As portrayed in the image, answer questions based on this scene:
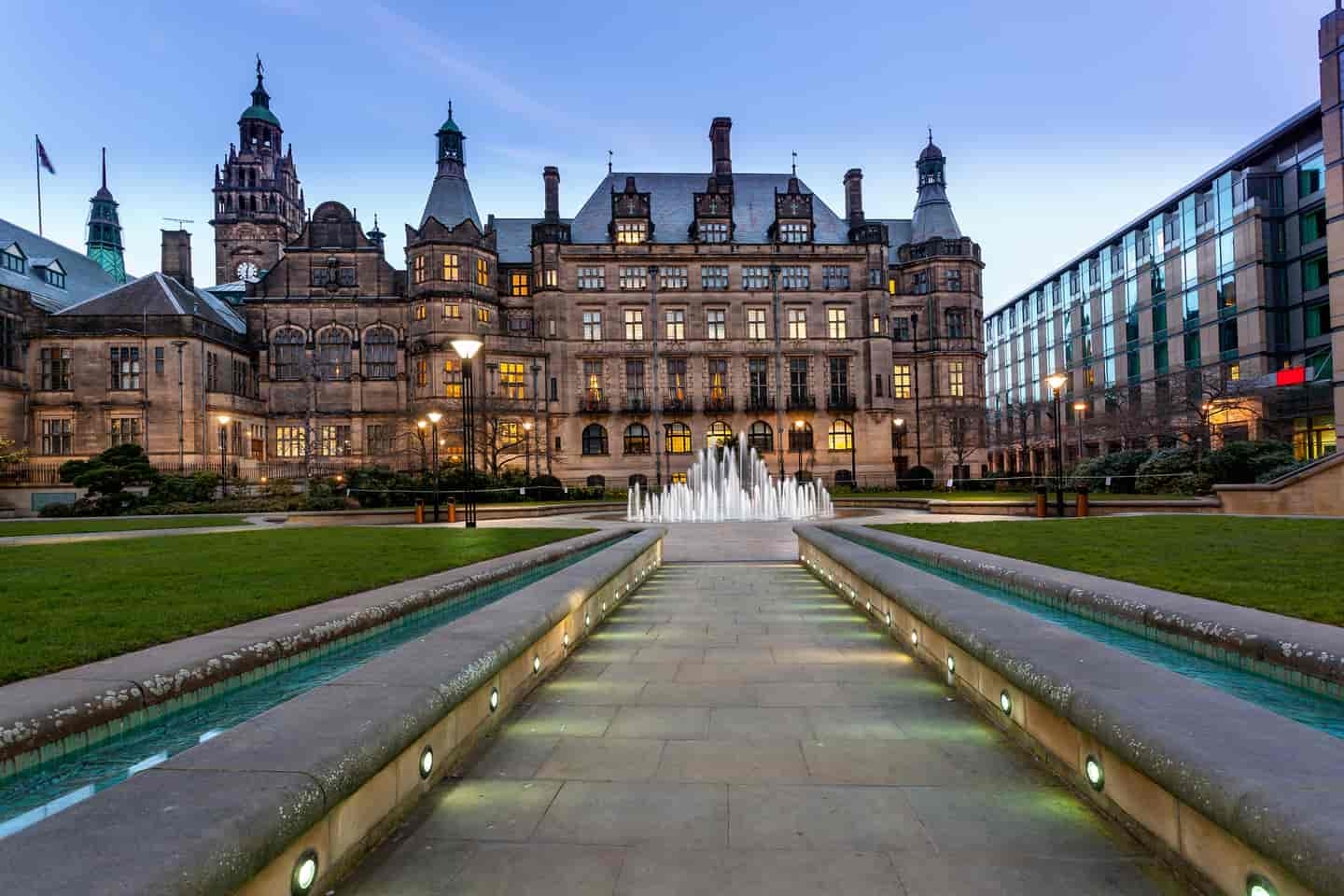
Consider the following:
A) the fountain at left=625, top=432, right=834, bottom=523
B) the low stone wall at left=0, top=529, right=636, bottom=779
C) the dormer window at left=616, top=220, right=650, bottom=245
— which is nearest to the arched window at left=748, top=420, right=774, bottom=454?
the dormer window at left=616, top=220, right=650, bottom=245

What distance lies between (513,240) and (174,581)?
53.1m

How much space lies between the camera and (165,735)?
4.45 m

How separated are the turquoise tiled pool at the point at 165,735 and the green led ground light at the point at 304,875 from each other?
3.53 ft

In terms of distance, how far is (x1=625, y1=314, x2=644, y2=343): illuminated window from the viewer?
2138 inches

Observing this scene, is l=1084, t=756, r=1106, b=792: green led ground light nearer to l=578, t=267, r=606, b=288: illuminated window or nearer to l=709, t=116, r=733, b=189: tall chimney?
l=578, t=267, r=606, b=288: illuminated window

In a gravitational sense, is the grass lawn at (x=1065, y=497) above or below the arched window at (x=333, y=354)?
below

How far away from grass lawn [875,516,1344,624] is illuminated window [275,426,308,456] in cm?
4517

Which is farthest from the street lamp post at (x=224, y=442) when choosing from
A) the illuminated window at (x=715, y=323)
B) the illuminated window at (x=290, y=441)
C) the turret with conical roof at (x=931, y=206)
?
the turret with conical roof at (x=931, y=206)

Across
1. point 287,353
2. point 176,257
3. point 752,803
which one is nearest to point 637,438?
point 287,353

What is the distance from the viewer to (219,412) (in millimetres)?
46688

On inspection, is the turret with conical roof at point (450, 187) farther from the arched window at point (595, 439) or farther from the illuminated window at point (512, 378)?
the arched window at point (595, 439)

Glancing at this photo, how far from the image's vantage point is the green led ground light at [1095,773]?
11.9ft

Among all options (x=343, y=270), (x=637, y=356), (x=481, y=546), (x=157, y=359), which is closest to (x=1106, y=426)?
(x=637, y=356)

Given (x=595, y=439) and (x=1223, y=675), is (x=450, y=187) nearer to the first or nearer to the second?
(x=595, y=439)
